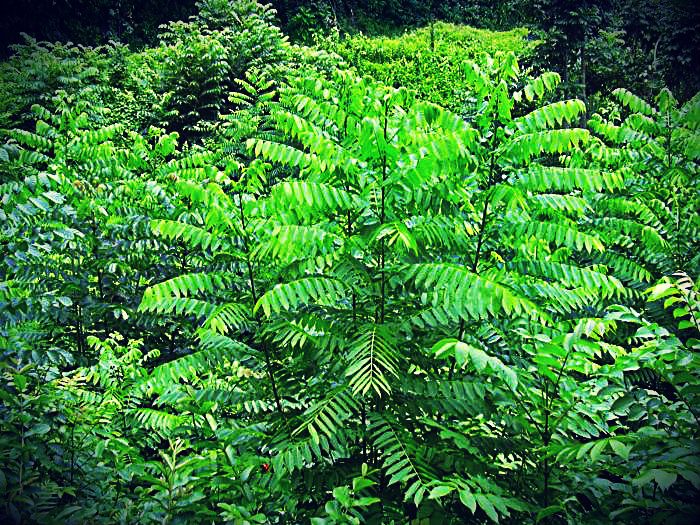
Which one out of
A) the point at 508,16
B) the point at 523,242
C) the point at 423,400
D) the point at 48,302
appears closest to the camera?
the point at 423,400

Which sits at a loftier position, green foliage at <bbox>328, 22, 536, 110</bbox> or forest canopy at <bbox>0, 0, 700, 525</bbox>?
green foliage at <bbox>328, 22, 536, 110</bbox>

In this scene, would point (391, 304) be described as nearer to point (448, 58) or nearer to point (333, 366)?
point (333, 366)

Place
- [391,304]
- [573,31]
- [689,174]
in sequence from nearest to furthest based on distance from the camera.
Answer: [391,304] < [689,174] < [573,31]

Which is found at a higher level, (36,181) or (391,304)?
(36,181)

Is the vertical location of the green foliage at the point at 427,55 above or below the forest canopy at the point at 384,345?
above

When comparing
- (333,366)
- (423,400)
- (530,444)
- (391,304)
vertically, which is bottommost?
(530,444)

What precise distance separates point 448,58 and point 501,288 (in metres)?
19.4

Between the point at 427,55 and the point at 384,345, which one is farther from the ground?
the point at 427,55

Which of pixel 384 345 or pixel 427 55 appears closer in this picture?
pixel 384 345

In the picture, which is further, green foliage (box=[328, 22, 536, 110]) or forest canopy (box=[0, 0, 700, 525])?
green foliage (box=[328, 22, 536, 110])

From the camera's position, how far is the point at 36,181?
11.4 feet

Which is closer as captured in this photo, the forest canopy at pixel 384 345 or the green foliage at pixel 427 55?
the forest canopy at pixel 384 345

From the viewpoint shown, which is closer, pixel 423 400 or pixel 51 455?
pixel 51 455

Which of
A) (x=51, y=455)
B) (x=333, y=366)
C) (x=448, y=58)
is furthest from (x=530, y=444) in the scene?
(x=448, y=58)
